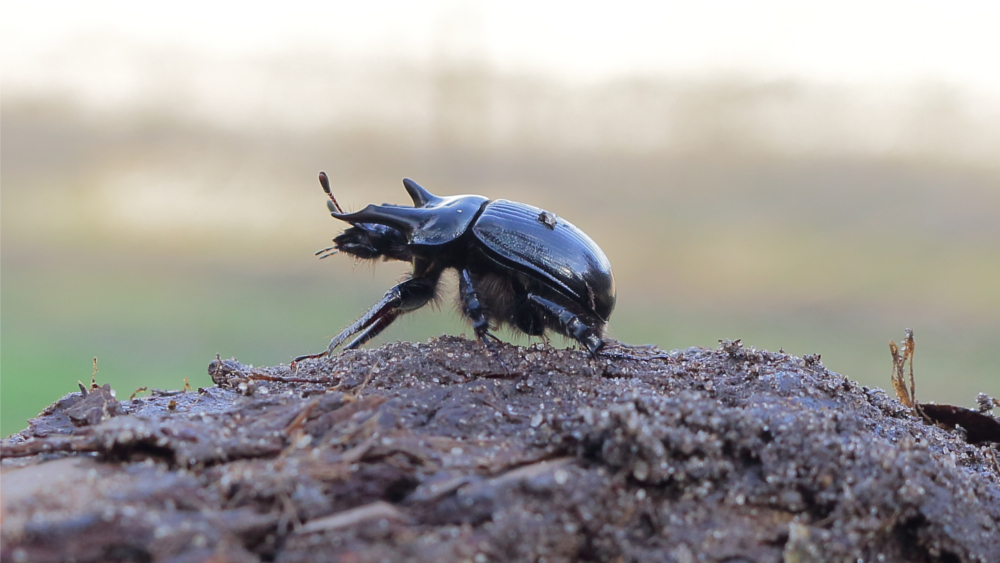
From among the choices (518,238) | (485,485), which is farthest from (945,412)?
(485,485)

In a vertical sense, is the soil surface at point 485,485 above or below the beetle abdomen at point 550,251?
below

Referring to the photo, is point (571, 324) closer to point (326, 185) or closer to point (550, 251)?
point (550, 251)

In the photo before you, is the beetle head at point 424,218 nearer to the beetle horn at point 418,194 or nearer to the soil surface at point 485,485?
the beetle horn at point 418,194

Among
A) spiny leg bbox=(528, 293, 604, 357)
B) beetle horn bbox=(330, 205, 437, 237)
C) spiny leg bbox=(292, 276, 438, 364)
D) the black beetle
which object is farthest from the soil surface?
beetle horn bbox=(330, 205, 437, 237)

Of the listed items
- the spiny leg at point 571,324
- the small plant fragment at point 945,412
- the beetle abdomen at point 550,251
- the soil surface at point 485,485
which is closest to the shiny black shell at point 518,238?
the beetle abdomen at point 550,251

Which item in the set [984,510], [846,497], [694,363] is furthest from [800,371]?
[846,497]

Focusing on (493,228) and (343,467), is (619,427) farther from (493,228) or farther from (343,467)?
(493,228)

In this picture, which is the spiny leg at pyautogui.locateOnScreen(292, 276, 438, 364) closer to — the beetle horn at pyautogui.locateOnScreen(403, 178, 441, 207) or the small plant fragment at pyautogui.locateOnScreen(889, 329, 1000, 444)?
the beetle horn at pyautogui.locateOnScreen(403, 178, 441, 207)

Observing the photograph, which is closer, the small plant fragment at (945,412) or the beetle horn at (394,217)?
the small plant fragment at (945,412)
